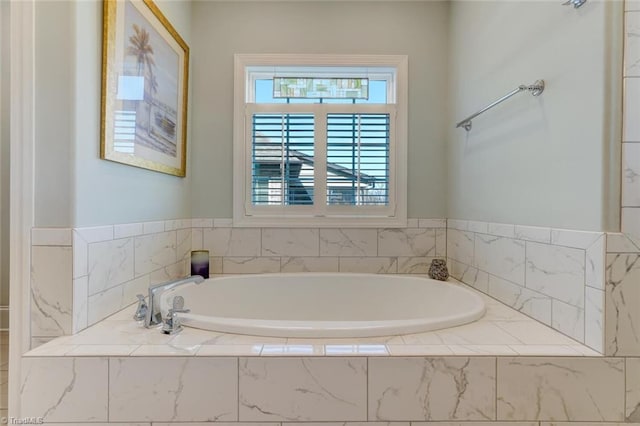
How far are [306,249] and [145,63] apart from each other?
1474 mm

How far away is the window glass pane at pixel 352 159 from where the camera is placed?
229 centimetres

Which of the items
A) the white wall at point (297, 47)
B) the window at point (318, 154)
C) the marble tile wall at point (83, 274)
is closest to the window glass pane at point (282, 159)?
the window at point (318, 154)

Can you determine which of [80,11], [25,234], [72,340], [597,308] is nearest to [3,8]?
[80,11]

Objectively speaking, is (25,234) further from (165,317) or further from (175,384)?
(175,384)

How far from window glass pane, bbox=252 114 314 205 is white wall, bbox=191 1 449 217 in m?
0.22

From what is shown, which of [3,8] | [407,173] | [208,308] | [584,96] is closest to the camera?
[584,96]

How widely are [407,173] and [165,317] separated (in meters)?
1.78

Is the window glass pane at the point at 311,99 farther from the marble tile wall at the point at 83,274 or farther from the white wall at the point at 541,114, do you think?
the marble tile wall at the point at 83,274

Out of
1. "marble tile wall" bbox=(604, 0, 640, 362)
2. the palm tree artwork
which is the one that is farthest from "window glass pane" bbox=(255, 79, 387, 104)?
"marble tile wall" bbox=(604, 0, 640, 362)

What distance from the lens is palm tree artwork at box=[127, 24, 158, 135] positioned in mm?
1545

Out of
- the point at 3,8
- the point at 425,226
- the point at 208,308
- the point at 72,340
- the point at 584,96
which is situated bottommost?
the point at 208,308

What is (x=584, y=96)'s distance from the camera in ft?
3.71

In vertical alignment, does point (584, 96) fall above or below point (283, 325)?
above

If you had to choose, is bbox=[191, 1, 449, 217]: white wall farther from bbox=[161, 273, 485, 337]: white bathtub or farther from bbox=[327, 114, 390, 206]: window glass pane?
bbox=[161, 273, 485, 337]: white bathtub
